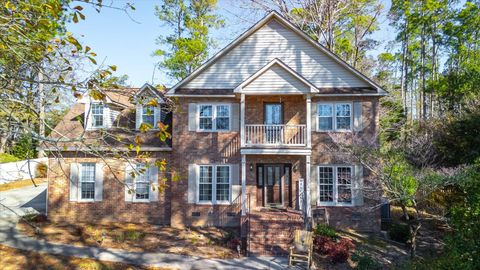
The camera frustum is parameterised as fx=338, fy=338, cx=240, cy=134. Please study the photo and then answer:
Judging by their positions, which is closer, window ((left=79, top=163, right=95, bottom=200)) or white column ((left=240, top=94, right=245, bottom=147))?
white column ((left=240, top=94, right=245, bottom=147))

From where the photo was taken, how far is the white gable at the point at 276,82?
51.3 feet

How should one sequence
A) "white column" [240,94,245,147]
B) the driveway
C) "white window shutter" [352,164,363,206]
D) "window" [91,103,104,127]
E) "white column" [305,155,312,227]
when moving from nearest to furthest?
"white column" [305,155,312,227], "white column" [240,94,245,147], "white window shutter" [352,164,363,206], the driveway, "window" [91,103,104,127]

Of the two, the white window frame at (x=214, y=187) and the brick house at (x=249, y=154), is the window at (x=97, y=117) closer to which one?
the brick house at (x=249, y=154)

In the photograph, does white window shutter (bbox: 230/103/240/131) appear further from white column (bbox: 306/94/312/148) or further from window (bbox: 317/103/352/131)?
window (bbox: 317/103/352/131)

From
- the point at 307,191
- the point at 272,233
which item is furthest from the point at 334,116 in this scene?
the point at 272,233

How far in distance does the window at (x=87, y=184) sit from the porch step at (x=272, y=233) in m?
8.31

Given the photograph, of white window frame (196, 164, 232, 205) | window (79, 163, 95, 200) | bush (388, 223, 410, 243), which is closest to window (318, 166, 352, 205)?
bush (388, 223, 410, 243)

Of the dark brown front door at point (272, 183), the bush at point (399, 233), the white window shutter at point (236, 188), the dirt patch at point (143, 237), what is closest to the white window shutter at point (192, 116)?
the white window shutter at point (236, 188)

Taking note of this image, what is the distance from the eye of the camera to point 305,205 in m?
15.2

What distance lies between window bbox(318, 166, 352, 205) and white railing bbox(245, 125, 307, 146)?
1.96 metres

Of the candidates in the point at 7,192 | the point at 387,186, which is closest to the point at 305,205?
the point at 387,186

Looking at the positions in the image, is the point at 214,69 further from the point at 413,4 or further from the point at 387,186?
the point at 413,4

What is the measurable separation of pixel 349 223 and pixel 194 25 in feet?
76.9

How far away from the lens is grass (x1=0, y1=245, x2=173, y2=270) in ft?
38.1
